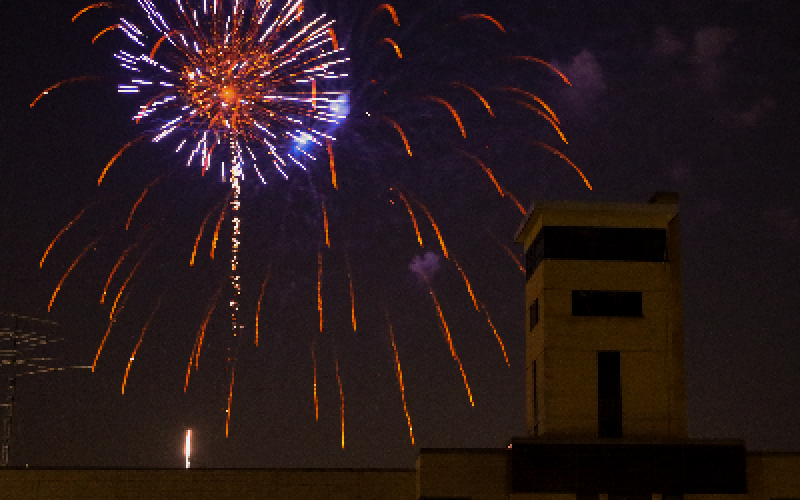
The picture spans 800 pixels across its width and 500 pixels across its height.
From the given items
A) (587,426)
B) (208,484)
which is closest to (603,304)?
(587,426)

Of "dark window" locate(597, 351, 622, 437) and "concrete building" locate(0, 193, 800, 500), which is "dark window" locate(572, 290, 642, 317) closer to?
"concrete building" locate(0, 193, 800, 500)

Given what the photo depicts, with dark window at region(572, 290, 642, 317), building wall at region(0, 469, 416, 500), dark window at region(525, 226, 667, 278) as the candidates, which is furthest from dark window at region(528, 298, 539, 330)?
building wall at region(0, 469, 416, 500)

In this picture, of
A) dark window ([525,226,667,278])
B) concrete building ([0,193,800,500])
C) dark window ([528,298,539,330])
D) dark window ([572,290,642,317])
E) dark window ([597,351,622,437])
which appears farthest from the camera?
dark window ([528,298,539,330])

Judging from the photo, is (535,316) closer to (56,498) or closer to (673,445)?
(673,445)

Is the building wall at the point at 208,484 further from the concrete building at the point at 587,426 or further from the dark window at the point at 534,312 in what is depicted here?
the dark window at the point at 534,312

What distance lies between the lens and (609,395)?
164 feet

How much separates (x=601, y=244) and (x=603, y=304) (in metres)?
2.53

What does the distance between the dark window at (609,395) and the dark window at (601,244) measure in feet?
13.7

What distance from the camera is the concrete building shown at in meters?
48.1

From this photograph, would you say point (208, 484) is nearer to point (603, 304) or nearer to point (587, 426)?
point (587, 426)

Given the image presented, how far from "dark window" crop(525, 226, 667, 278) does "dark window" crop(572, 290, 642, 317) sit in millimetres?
1508

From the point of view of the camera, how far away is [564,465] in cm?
4797

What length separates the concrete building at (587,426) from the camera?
48.1 m

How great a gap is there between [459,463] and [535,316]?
784 cm
